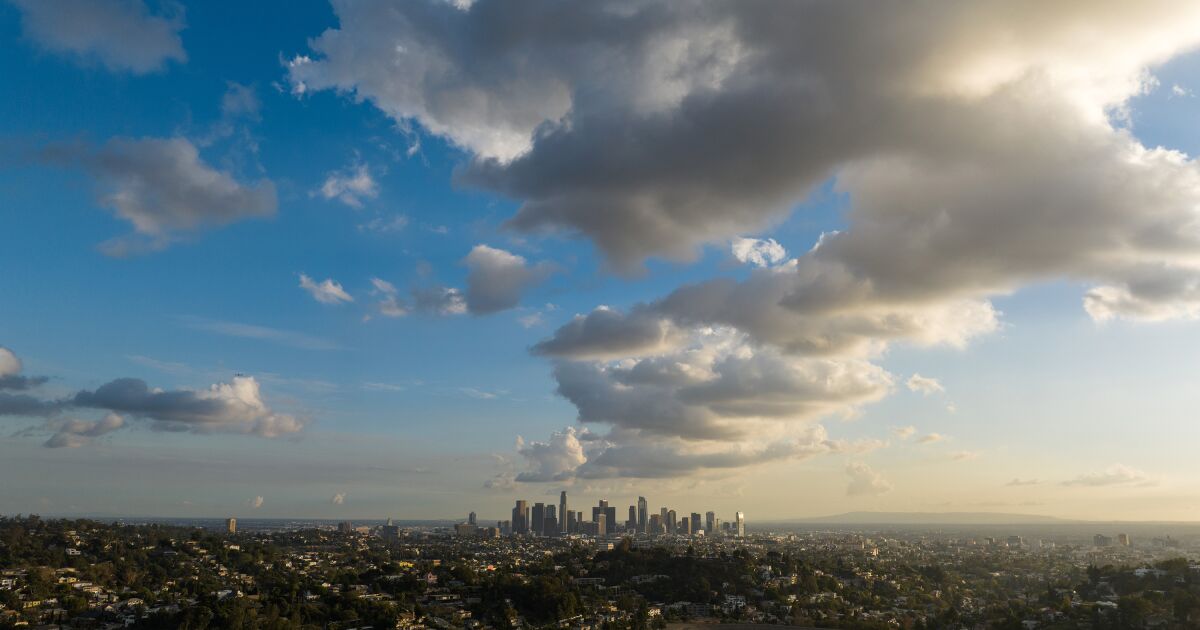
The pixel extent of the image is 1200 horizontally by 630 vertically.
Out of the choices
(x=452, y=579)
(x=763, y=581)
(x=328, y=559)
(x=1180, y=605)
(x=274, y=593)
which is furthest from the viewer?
(x=328, y=559)

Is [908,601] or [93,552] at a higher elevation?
[93,552]

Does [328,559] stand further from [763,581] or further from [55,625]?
[763,581]

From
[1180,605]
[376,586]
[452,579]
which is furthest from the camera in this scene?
[452,579]

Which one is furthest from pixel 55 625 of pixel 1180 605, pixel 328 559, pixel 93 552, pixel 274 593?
pixel 1180 605

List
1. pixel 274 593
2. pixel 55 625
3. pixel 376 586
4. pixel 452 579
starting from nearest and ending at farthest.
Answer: pixel 55 625
pixel 274 593
pixel 376 586
pixel 452 579

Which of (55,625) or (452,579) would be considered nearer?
(55,625)

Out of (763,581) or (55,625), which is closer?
(55,625)

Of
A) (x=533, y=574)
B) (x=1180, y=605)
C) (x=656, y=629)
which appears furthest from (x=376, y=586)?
(x=1180, y=605)

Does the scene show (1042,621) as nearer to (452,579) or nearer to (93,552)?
(452,579)

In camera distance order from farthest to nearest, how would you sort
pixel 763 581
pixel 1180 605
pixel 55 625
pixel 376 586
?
pixel 763 581, pixel 376 586, pixel 1180 605, pixel 55 625
